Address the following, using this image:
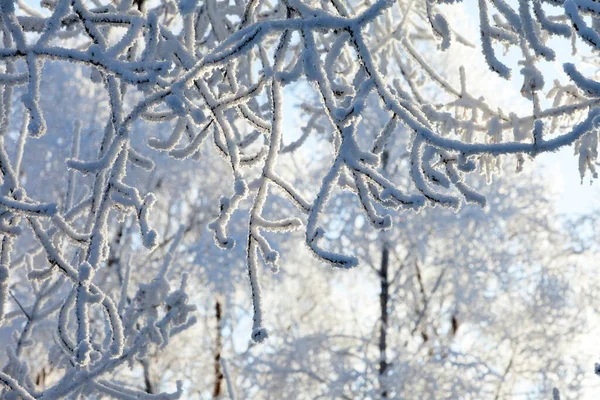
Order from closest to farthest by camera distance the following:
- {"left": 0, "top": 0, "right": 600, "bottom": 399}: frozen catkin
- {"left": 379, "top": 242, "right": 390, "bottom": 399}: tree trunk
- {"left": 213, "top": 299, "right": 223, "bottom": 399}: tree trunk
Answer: {"left": 0, "top": 0, "right": 600, "bottom": 399}: frozen catkin → {"left": 379, "top": 242, "right": 390, "bottom": 399}: tree trunk → {"left": 213, "top": 299, "right": 223, "bottom": 399}: tree trunk

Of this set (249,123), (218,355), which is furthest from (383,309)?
(249,123)

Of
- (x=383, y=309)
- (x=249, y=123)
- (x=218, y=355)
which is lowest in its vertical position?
(x=249, y=123)

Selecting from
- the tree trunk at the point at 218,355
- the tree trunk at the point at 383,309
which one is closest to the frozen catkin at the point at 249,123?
the tree trunk at the point at 383,309

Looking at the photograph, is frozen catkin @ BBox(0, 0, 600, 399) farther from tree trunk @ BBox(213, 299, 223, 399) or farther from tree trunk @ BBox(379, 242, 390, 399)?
tree trunk @ BBox(213, 299, 223, 399)

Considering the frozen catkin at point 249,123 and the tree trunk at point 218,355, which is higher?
the tree trunk at point 218,355

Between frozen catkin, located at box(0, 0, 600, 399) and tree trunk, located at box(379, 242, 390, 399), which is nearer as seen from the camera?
frozen catkin, located at box(0, 0, 600, 399)

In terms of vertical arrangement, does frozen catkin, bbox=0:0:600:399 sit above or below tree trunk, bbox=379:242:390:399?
below

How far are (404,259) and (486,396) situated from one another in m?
2.02

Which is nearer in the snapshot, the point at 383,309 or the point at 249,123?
the point at 249,123

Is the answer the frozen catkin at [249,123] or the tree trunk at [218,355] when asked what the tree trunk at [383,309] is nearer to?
the tree trunk at [218,355]

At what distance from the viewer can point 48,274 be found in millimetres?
1822

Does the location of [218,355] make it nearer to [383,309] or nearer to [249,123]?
[383,309]

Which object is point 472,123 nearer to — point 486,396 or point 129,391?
point 129,391

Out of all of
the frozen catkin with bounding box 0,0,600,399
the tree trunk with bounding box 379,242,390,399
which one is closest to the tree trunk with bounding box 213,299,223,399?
the tree trunk with bounding box 379,242,390,399
